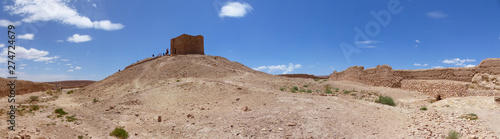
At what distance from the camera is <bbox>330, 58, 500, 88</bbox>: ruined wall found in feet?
46.1

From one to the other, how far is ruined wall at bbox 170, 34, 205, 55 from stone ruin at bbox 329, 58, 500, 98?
16.1 metres

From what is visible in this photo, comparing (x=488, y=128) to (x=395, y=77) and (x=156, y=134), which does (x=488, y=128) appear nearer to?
(x=156, y=134)

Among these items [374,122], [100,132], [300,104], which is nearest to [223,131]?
[300,104]

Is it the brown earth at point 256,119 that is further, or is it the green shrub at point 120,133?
the green shrub at point 120,133

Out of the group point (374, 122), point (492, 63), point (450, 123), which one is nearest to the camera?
point (450, 123)

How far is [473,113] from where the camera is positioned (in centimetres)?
820

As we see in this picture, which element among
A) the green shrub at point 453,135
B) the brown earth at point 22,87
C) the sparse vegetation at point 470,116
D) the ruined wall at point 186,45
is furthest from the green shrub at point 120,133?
the ruined wall at point 186,45

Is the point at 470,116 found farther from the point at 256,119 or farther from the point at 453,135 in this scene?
the point at 256,119

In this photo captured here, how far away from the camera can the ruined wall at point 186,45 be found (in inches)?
1049

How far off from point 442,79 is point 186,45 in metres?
21.6

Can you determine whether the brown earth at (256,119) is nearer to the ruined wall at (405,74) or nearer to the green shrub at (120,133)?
the green shrub at (120,133)

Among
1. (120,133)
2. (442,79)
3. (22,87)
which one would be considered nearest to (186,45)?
(22,87)

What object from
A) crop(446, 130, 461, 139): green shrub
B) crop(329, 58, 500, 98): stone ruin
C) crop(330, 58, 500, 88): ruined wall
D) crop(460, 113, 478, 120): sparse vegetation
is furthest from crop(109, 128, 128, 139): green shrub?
crop(330, 58, 500, 88): ruined wall

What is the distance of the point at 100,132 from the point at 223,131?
3.93 m
